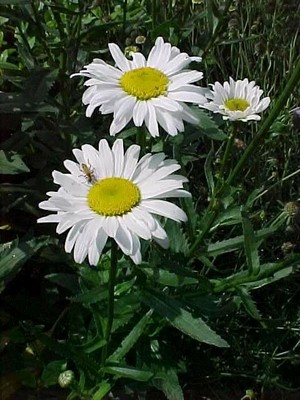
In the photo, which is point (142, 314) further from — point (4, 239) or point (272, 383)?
point (4, 239)

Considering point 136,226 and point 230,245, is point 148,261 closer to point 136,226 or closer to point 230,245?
point 230,245

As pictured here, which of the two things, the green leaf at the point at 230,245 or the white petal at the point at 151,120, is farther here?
the green leaf at the point at 230,245

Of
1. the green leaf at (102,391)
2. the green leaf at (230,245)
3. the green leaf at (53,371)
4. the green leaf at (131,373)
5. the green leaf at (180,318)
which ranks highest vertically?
the green leaf at (230,245)

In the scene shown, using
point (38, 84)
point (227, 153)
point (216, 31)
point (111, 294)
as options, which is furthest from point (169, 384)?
point (216, 31)

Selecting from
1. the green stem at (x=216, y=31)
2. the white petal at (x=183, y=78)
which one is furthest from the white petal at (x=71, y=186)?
the green stem at (x=216, y=31)

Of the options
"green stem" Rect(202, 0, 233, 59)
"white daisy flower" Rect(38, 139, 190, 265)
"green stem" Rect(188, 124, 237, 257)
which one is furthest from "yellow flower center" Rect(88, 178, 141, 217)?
"green stem" Rect(202, 0, 233, 59)

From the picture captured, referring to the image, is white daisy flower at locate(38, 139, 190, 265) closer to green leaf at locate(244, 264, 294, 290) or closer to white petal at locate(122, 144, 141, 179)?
white petal at locate(122, 144, 141, 179)

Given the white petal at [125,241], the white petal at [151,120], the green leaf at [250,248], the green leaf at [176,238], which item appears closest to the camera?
the white petal at [125,241]

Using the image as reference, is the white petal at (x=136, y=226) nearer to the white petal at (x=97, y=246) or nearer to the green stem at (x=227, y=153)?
the white petal at (x=97, y=246)
